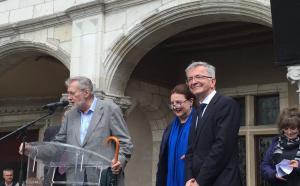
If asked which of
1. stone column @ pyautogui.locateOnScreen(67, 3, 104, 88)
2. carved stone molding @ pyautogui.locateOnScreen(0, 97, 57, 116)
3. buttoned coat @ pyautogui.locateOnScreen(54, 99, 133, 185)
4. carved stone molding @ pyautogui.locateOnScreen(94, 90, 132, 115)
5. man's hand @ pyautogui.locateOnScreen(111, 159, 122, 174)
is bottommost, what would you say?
man's hand @ pyautogui.locateOnScreen(111, 159, 122, 174)

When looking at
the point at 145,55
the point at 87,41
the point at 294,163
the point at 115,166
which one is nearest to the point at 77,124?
the point at 115,166

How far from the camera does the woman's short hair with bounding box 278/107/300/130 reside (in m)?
3.35

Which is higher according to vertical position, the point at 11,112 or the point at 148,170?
the point at 11,112

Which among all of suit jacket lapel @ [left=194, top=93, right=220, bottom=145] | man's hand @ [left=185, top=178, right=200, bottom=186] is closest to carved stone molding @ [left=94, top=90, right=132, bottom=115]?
suit jacket lapel @ [left=194, top=93, right=220, bottom=145]

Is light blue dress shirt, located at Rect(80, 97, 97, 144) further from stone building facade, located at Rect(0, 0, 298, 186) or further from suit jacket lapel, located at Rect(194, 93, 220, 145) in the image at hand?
stone building facade, located at Rect(0, 0, 298, 186)

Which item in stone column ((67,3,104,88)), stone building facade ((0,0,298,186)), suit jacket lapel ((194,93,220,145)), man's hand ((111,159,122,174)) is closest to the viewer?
suit jacket lapel ((194,93,220,145))

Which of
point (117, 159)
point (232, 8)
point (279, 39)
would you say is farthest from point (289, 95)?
point (279, 39)

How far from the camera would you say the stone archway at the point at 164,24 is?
18.1ft

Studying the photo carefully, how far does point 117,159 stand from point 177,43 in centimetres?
541

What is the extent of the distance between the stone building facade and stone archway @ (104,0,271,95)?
0.01 meters

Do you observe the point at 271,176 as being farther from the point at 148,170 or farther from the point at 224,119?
the point at 148,170

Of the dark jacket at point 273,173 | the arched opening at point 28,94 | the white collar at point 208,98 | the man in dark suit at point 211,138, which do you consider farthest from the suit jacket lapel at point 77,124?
the arched opening at point 28,94

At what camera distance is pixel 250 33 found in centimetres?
778

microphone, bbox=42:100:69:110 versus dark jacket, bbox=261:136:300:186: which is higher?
microphone, bbox=42:100:69:110
